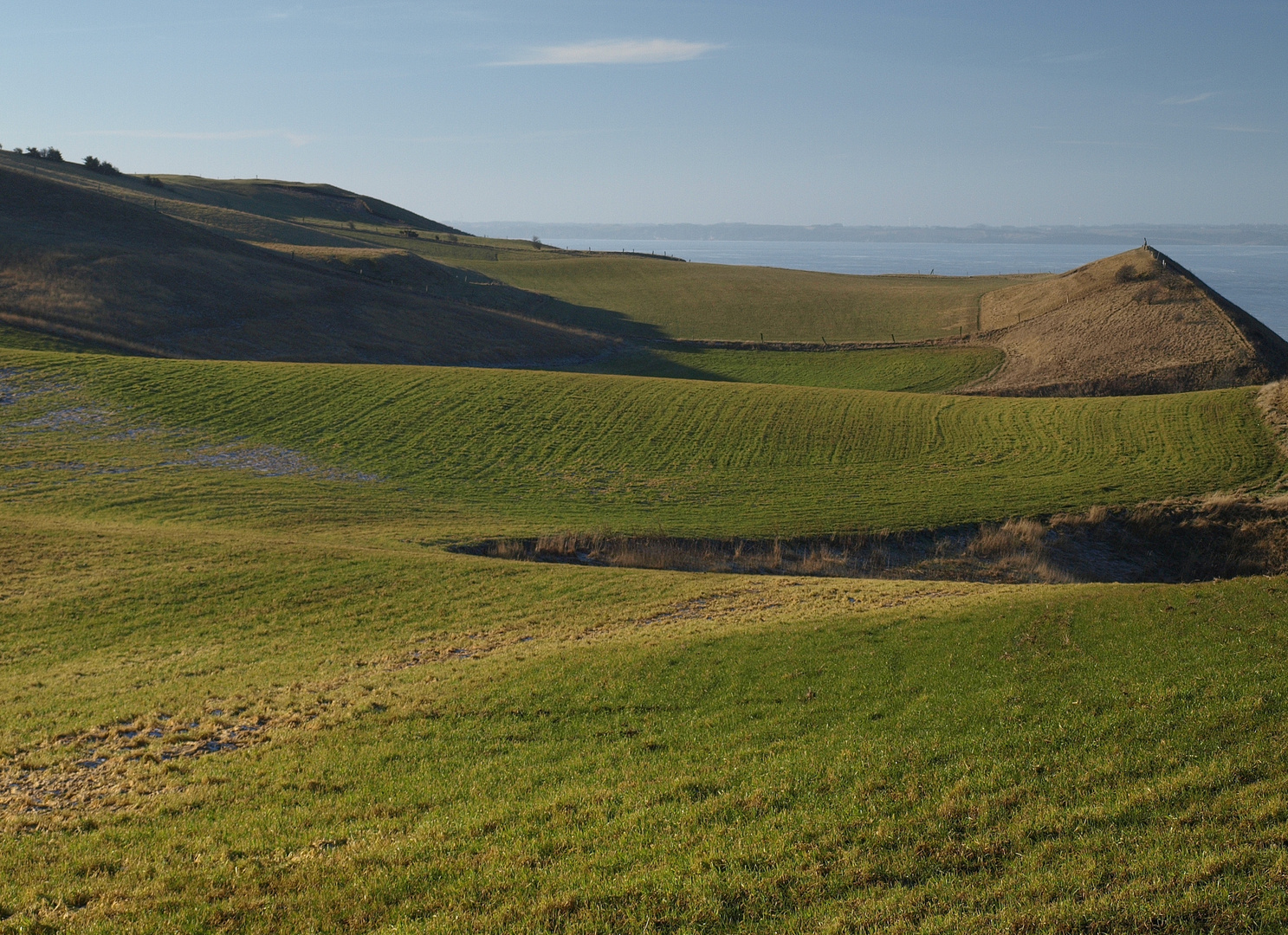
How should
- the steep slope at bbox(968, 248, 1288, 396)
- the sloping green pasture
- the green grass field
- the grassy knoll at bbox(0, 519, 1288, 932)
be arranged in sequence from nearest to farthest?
the grassy knoll at bbox(0, 519, 1288, 932)
the green grass field
the steep slope at bbox(968, 248, 1288, 396)
the sloping green pasture

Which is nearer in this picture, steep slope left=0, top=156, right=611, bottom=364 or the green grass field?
the green grass field

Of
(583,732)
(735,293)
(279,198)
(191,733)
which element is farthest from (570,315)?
(279,198)

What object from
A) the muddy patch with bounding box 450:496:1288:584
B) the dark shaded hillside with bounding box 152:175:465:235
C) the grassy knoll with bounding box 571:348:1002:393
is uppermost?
the dark shaded hillside with bounding box 152:175:465:235

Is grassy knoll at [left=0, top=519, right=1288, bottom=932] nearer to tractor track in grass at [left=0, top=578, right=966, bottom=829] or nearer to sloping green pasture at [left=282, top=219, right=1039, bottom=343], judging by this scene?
tractor track in grass at [left=0, top=578, right=966, bottom=829]

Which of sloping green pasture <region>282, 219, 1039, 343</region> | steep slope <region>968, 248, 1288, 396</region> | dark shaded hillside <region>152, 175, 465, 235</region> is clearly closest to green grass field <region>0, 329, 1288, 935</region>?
steep slope <region>968, 248, 1288, 396</region>

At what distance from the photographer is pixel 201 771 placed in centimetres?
1285

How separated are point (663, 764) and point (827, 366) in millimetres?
71708

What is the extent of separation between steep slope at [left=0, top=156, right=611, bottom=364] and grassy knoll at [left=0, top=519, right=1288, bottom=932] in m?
47.4

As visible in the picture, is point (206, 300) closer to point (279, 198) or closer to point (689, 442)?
point (689, 442)

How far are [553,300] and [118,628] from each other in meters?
89.3

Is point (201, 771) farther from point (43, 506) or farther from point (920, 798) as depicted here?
point (43, 506)

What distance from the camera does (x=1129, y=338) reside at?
71312 millimetres

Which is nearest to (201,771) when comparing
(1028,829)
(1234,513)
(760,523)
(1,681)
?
(1,681)

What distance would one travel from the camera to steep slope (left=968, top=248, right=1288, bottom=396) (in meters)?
64.1
